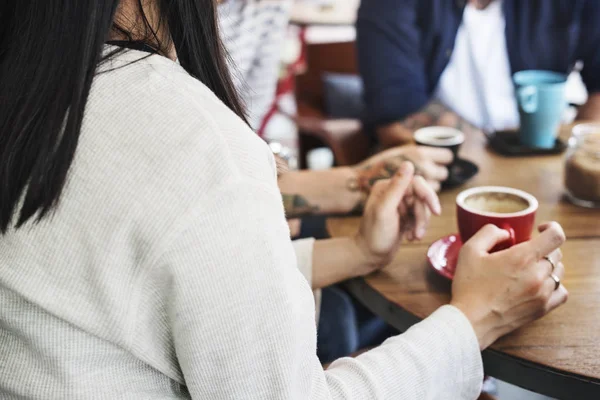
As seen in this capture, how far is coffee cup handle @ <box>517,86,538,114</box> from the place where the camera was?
1432 mm

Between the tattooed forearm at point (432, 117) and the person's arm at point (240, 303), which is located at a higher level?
the person's arm at point (240, 303)

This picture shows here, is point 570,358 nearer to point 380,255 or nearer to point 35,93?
point 380,255

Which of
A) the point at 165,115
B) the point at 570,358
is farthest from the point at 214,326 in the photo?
the point at 570,358

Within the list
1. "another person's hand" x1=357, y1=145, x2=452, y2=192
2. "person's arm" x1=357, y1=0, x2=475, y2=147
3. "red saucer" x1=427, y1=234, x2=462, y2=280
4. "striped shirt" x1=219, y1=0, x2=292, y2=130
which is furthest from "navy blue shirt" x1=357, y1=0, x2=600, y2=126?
"red saucer" x1=427, y1=234, x2=462, y2=280

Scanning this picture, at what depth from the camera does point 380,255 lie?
1.04 m

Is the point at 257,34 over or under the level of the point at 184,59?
under

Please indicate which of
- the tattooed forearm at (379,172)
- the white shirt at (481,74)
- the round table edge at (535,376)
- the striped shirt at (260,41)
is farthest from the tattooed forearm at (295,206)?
the striped shirt at (260,41)

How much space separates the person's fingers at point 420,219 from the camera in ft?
3.54

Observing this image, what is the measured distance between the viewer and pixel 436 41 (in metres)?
2.16

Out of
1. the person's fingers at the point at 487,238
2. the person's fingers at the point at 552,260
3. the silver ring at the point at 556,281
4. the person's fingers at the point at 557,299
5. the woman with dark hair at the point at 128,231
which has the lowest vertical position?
the person's fingers at the point at 557,299

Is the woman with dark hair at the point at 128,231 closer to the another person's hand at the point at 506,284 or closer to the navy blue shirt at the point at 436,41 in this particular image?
the another person's hand at the point at 506,284

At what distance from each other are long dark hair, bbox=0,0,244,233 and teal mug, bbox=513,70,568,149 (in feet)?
3.42

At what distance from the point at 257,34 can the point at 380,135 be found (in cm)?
92

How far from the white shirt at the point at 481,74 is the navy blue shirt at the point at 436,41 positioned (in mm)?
110
